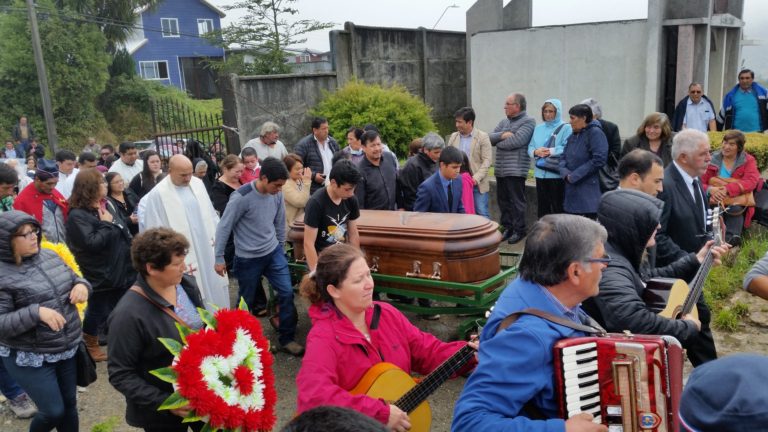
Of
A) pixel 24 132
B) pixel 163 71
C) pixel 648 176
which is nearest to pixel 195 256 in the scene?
pixel 648 176

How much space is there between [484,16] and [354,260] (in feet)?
43.0

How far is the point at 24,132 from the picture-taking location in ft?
64.4

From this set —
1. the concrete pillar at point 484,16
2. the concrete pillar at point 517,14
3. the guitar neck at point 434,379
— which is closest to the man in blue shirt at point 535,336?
the guitar neck at point 434,379

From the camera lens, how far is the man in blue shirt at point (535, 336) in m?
2.20

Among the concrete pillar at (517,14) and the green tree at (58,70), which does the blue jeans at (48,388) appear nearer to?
the concrete pillar at (517,14)

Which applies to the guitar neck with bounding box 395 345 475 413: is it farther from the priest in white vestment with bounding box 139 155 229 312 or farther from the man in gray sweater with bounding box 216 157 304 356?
the priest in white vestment with bounding box 139 155 229 312

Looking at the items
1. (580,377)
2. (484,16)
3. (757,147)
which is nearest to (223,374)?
(580,377)

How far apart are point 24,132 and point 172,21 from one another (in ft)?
88.6

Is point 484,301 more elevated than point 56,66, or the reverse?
point 56,66

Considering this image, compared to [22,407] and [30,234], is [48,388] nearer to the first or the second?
[30,234]

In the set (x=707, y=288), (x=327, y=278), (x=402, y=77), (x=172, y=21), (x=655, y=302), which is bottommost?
(x=707, y=288)

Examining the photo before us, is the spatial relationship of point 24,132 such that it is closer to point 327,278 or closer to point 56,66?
point 56,66

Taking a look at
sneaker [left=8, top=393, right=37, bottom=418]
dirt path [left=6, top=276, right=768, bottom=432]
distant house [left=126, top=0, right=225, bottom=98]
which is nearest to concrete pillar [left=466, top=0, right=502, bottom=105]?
dirt path [left=6, top=276, right=768, bottom=432]

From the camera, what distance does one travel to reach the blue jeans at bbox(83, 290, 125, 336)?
5.97 meters
